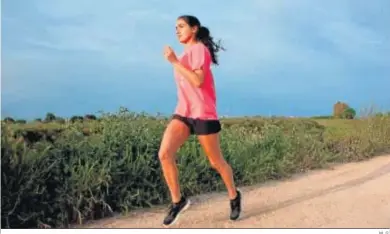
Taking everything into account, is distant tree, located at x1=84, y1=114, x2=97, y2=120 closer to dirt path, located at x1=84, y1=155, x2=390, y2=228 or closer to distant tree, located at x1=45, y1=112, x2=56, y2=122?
distant tree, located at x1=45, y1=112, x2=56, y2=122

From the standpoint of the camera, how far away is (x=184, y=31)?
4.36m

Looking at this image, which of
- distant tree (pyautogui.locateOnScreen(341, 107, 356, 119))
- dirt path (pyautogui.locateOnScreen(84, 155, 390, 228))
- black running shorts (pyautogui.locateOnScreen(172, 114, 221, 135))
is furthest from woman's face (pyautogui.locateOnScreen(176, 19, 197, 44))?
distant tree (pyautogui.locateOnScreen(341, 107, 356, 119))

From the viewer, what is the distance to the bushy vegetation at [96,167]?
15.4 feet

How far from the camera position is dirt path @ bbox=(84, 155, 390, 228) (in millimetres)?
5059

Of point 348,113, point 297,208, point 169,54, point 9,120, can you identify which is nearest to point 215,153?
point 169,54

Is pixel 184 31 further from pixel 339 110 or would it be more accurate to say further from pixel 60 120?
pixel 339 110

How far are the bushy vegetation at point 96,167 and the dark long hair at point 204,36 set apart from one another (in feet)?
4.61

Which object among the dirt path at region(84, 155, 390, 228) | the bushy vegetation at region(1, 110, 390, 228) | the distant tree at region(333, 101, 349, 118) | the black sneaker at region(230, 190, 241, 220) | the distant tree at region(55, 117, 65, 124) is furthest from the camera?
the distant tree at region(333, 101, 349, 118)

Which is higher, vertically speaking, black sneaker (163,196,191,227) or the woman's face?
the woman's face

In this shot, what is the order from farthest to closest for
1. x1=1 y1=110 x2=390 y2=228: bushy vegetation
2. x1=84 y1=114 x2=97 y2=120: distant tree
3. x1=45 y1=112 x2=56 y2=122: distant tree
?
x1=84 y1=114 x2=97 y2=120: distant tree, x1=45 y1=112 x2=56 y2=122: distant tree, x1=1 y1=110 x2=390 y2=228: bushy vegetation

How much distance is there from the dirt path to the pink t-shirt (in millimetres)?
1013

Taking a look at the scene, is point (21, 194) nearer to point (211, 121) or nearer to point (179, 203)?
point (179, 203)

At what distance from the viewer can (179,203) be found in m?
4.76

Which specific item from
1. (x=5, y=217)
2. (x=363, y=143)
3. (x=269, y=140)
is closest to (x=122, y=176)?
(x=5, y=217)
